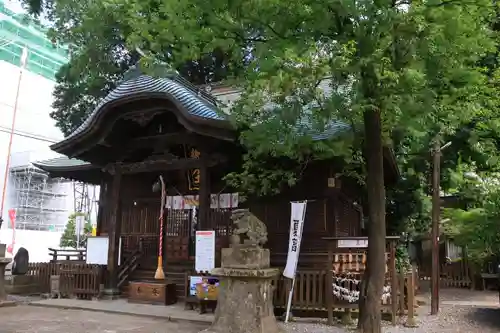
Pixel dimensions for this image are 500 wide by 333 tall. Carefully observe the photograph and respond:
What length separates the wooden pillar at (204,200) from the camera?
449 inches

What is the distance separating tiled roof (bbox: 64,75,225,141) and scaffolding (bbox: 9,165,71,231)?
2240 centimetres

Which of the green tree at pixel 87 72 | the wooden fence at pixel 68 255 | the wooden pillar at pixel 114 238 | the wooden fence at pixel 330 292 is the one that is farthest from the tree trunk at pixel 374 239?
the wooden fence at pixel 68 255

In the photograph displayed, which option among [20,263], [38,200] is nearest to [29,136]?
[38,200]

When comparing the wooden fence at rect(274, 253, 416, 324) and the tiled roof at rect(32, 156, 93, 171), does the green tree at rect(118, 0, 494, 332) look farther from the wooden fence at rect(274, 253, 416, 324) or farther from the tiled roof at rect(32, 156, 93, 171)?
the tiled roof at rect(32, 156, 93, 171)

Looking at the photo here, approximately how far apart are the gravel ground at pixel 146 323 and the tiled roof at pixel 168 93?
4.84 m

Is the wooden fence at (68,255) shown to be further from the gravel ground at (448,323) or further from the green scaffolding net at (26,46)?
the green scaffolding net at (26,46)

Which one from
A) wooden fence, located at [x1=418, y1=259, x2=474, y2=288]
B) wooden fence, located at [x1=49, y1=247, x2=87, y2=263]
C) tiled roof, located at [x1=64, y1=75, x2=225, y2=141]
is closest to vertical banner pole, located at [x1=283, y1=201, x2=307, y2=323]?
tiled roof, located at [x1=64, y1=75, x2=225, y2=141]

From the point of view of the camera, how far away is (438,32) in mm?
5781

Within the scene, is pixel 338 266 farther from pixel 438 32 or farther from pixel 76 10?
pixel 76 10

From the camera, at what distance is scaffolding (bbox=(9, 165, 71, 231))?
32281 mm

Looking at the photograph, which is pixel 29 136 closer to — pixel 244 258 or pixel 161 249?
pixel 161 249

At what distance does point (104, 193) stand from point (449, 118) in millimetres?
11428

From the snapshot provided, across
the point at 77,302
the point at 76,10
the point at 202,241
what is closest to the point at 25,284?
the point at 77,302

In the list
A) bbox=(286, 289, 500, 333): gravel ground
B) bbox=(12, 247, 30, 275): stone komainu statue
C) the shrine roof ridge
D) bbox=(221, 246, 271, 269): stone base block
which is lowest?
bbox=(286, 289, 500, 333): gravel ground
